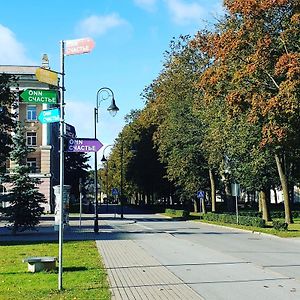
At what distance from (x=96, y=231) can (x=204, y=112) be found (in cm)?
1566

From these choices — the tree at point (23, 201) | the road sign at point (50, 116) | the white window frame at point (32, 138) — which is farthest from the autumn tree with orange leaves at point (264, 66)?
the white window frame at point (32, 138)

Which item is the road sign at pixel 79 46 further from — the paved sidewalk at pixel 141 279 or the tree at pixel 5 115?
the tree at pixel 5 115

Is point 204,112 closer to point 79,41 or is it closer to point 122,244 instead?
point 122,244

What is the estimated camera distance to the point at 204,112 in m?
41.8

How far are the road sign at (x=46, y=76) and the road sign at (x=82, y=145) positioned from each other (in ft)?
4.31

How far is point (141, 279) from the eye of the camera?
39.2 ft

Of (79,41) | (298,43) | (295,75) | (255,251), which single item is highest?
(298,43)

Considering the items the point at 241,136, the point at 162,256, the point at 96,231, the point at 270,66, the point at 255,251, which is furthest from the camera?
the point at 241,136

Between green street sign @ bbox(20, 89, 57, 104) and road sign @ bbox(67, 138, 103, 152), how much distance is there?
98 cm

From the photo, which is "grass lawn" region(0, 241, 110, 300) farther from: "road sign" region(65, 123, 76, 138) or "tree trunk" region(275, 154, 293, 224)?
"tree trunk" region(275, 154, 293, 224)

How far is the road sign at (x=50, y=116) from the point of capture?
33.4 feet

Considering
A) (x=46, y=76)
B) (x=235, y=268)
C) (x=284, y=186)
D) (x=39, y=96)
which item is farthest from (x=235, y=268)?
(x=284, y=186)

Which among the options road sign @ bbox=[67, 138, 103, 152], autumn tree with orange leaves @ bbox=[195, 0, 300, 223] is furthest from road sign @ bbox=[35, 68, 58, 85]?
autumn tree with orange leaves @ bbox=[195, 0, 300, 223]

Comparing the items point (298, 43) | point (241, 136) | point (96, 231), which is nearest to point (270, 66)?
point (298, 43)
